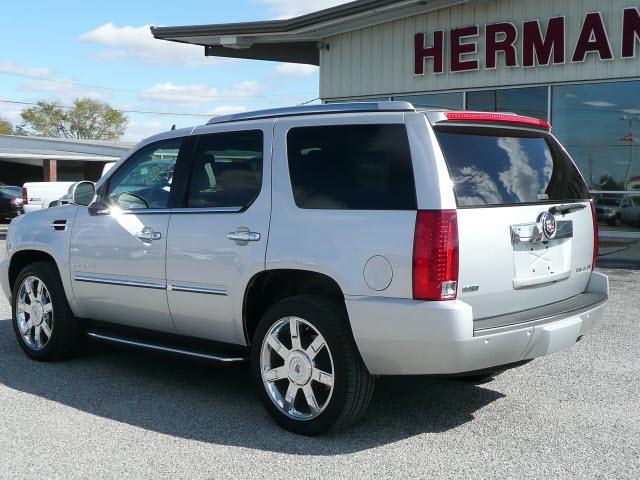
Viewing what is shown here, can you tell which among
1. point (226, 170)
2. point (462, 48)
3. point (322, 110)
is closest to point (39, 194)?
point (462, 48)

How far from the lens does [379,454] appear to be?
14.6 feet

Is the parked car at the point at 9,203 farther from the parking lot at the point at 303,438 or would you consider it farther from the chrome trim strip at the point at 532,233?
the chrome trim strip at the point at 532,233

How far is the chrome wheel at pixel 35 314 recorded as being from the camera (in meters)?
6.53

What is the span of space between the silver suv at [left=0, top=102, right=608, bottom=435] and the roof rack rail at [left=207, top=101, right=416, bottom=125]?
0.05 feet

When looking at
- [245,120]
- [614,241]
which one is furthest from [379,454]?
[614,241]

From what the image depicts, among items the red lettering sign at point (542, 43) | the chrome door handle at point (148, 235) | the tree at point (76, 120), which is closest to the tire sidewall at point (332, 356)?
the chrome door handle at point (148, 235)

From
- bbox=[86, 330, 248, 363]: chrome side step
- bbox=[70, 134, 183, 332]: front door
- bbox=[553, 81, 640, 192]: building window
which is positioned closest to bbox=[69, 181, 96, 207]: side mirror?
bbox=[70, 134, 183, 332]: front door

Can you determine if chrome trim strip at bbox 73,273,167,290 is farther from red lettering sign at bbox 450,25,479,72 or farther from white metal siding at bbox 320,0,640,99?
red lettering sign at bbox 450,25,479,72

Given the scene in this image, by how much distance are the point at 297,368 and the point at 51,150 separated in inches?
1522

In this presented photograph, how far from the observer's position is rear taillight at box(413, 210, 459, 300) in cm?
425

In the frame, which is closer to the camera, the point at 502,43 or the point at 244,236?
the point at 244,236

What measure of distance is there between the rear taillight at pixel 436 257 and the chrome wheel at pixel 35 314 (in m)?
3.41

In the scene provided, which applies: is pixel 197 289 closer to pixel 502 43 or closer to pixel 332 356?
pixel 332 356

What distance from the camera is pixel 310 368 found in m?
4.74
